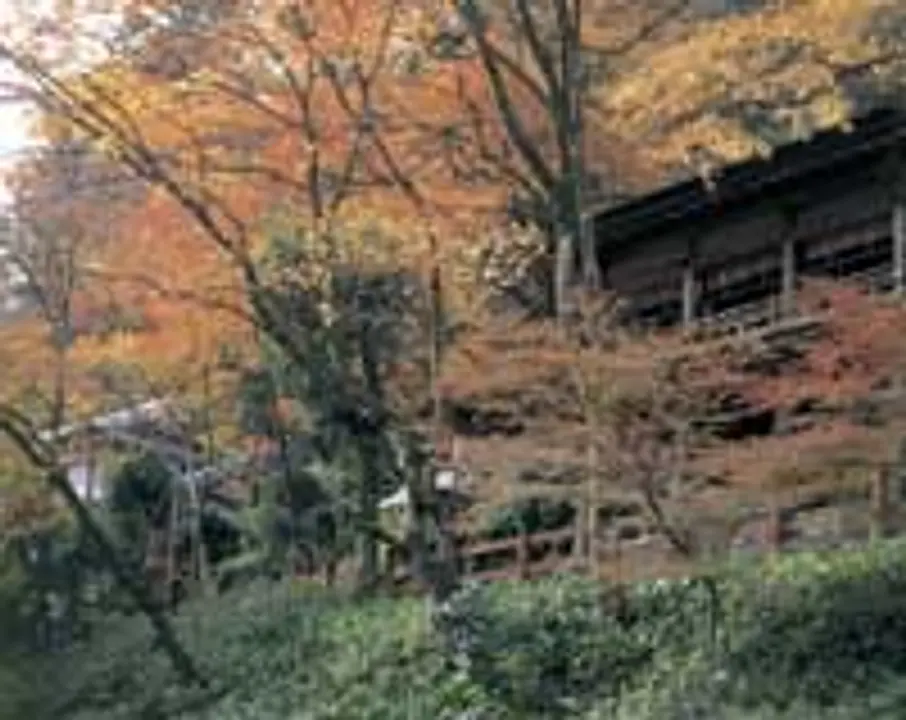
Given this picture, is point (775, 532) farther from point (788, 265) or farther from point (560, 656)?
point (788, 265)

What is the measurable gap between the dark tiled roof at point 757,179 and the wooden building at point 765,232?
2cm

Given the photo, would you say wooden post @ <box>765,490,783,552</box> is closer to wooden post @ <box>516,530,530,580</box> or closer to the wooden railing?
the wooden railing

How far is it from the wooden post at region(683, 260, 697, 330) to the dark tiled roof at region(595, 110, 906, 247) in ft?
2.42

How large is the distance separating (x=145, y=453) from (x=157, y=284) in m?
14.8

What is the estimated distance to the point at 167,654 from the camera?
3106 cm

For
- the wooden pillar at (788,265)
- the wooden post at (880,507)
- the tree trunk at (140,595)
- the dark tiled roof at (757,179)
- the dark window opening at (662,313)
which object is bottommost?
the tree trunk at (140,595)

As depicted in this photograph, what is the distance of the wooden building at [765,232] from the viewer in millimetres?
25094

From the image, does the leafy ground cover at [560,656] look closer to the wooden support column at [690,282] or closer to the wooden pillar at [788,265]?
the wooden pillar at [788,265]

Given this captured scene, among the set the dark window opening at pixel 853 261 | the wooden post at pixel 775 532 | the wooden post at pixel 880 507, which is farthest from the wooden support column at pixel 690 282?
the wooden post at pixel 880 507

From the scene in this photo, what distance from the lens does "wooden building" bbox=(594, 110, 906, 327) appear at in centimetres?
2509

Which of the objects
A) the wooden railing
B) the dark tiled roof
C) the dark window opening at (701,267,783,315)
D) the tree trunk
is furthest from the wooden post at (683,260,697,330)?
the tree trunk

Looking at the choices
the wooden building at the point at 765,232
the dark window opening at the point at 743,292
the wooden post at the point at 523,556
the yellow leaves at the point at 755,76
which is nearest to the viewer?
the yellow leaves at the point at 755,76

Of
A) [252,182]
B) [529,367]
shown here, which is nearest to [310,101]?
[252,182]

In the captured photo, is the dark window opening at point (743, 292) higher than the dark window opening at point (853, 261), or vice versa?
the dark window opening at point (853, 261)
